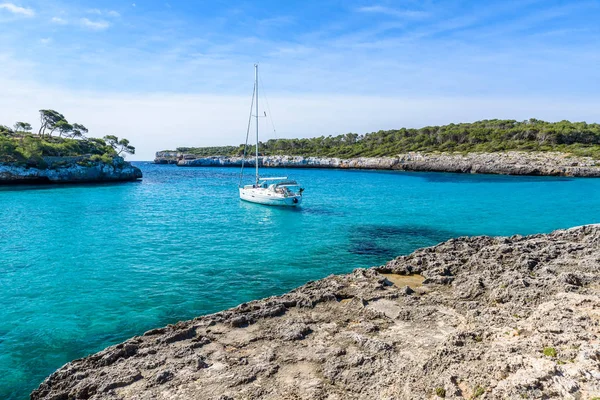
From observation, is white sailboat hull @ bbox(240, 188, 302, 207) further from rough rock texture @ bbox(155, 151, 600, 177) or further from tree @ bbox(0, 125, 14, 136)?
tree @ bbox(0, 125, 14, 136)

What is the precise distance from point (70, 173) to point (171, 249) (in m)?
55.8

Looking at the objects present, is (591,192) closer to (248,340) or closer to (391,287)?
(391,287)

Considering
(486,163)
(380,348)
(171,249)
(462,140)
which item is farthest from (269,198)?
(462,140)

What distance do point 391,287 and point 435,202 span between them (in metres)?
33.9

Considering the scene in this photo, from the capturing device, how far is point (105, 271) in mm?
19172

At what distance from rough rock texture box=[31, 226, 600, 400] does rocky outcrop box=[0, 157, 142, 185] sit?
66.9 m

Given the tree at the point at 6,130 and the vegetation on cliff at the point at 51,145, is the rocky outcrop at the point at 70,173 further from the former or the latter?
the tree at the point at 6,130

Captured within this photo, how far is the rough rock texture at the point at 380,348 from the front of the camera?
23.9 ft

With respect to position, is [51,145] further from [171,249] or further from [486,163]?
[486,163]

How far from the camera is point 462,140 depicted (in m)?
120

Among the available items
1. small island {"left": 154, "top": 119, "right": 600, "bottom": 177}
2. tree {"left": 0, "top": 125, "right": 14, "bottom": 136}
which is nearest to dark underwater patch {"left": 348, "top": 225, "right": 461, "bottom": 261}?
small island {"left": 154, "top": 119, "right": 600, "bottom": 177}

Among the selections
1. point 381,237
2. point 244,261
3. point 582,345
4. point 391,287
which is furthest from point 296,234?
point 582,345

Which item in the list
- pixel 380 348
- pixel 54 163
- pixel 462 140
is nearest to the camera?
pixel 380 348

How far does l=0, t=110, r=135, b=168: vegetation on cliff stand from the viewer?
2502 inches
